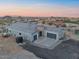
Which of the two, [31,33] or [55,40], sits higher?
[31,33]

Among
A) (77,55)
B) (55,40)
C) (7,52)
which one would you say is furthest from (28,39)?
(77,55)

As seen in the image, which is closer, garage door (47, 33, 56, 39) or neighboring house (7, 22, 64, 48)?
neighboring house (7, 22, 64, 48)

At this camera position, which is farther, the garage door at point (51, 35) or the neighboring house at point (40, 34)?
the garage door at point (51, 35)

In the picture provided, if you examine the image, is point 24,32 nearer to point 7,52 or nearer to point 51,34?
point 51,34

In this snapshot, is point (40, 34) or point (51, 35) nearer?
point (51, 35)

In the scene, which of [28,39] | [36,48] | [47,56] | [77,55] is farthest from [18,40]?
[77,55]

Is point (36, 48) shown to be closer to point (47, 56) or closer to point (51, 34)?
point (47, 56)

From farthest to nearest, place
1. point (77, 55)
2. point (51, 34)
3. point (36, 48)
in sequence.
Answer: point (51, 34)
point (36, 48)
point (77, 55)

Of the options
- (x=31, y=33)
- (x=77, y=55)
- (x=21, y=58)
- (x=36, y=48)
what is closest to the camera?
(x=21, y=58)

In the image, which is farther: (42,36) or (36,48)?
(42,36)
